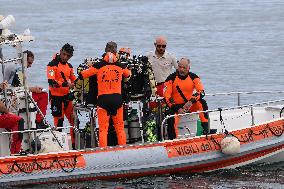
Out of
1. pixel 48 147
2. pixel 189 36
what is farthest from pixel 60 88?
pixel 189 36

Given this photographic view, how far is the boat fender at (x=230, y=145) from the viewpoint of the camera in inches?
528

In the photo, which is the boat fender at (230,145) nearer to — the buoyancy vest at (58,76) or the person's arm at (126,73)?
the person's arm at (126,73)

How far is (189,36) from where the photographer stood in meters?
43.0

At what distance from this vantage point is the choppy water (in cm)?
1421

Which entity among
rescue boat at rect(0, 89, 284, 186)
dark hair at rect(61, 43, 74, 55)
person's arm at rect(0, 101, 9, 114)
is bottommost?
rescue boat at rect(0, 89, 284, 186)

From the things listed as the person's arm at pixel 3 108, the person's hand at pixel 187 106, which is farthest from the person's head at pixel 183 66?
the person's arm at pixel 3 108

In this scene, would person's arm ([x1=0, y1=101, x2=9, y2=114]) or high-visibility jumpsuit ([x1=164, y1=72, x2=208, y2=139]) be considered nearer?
person's arm ([x1=0, y1=101, x2=9, y2=114])

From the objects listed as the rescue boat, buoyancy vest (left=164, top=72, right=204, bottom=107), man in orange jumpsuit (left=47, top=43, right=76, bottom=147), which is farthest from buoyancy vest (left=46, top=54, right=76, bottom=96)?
buoyancy vest (left=164, top=72, right=204, bottom=107)

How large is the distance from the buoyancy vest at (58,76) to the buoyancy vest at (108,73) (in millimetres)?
1347

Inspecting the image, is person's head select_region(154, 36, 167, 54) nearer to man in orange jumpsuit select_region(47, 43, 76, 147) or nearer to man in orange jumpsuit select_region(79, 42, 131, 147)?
man in orange jumpsuit select_region(79, 42, 131, 147)

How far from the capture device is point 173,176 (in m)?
13.7

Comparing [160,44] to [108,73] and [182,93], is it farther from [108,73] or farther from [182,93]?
[108,73]

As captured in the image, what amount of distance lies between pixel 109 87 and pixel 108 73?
23 centimetres

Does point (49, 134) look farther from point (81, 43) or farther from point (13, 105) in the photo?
point (81, 43)
